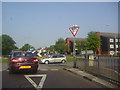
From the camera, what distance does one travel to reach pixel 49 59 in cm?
2473

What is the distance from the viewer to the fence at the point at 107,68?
7213mm

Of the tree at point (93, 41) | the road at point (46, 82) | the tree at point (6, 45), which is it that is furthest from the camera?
the tree at point (6, 45)

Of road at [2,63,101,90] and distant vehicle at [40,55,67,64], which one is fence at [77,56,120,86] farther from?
distant vehicle at [40,55,67,64]

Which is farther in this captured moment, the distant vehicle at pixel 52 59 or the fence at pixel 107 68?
the distant vehicle at pixel 52 59

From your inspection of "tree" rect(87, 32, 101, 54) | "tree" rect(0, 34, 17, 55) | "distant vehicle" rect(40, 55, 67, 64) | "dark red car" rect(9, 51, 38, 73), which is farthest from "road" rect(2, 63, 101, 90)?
"tree" rect(0, 34, 17, 55)

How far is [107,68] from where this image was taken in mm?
7930

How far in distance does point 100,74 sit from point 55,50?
67.5 m

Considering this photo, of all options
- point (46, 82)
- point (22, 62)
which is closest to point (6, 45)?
point (22, 62)

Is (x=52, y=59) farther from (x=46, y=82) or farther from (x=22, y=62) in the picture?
(x=46, y=82)

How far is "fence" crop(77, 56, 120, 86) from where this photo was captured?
721cm

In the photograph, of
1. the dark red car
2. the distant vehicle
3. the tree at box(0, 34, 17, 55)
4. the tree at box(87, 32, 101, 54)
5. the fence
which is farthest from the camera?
the tree at box(0, 34, 17, 55)

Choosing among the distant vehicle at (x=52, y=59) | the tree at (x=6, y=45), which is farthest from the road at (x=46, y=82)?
the tree at (x=6, y=45)

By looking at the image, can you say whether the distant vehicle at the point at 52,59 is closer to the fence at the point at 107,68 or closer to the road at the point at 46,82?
the fence at the point at 107,68

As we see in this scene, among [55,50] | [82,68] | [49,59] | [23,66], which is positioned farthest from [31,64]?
[55,50]
